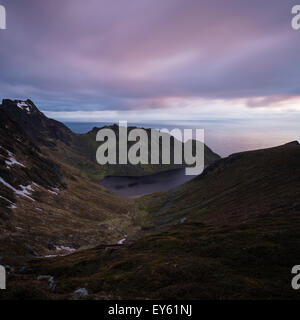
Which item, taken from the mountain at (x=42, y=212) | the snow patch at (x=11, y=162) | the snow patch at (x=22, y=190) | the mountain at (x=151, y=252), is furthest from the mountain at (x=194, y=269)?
the snow patch at (x=11, y=162)

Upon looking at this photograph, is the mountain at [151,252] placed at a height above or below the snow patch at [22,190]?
below

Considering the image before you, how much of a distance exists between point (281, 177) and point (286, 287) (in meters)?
91.8

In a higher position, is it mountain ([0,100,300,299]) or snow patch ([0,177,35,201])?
snow patch ([0,177,35,201])

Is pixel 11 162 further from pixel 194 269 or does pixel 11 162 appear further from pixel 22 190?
pixel 194 269

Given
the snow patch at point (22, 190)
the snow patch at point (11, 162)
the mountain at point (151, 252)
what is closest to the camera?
the mountain at point (151, 252)

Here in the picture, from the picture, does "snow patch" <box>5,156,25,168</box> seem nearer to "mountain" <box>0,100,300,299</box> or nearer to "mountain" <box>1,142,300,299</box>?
"mountain" <box>0,100,300,299</box>

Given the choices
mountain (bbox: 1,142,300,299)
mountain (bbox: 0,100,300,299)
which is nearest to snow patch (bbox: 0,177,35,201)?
mountain (bbox: 0,100,300,299)

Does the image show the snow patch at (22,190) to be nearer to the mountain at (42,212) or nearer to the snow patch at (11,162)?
the mountain at (42,212)

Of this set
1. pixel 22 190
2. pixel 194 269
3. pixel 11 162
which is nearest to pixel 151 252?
pixel 194 269

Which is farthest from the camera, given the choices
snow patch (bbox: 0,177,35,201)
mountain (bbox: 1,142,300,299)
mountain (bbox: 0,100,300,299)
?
snow patch (bbox: 0,177,35,201)

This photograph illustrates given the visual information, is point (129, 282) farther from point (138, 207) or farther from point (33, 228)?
point (138, 207)
